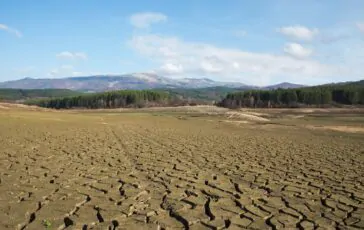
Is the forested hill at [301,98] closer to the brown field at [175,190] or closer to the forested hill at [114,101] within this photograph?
the forested hill at [114,101]

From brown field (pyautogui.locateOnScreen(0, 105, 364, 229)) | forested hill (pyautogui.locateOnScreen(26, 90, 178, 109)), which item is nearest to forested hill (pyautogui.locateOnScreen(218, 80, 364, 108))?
forested hill (pyautogui.locateOnScreen(26, 90, 178, 109))

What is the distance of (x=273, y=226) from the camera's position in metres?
6.25

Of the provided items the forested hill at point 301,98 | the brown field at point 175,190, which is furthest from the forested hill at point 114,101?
the brown field at point 175,190

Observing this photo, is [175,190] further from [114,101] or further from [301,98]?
[114,101]

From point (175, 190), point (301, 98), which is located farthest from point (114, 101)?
point (175, 190)

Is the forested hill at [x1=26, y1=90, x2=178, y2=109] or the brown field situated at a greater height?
the brown field

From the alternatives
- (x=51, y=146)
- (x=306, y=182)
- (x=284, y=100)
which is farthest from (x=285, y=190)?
(x=284, y=100)

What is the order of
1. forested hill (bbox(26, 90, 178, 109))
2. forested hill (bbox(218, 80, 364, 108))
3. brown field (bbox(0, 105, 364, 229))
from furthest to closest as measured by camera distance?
1. forested hill (bbox(26, 90, 178, 109))
2. forested hill (bbox(218, 80, 364, 108))
3. brown field (bbox(0, 105, 364, 229))

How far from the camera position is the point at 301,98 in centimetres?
11488

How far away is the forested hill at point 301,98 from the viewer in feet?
351

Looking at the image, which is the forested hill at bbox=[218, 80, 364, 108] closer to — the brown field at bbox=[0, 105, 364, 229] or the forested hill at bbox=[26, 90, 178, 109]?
the forested hill at bbox=[26, 90, 178, 109]

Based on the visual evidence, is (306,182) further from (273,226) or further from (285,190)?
(273,226)

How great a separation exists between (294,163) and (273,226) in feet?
24.2

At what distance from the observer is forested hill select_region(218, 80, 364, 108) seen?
107 metres
